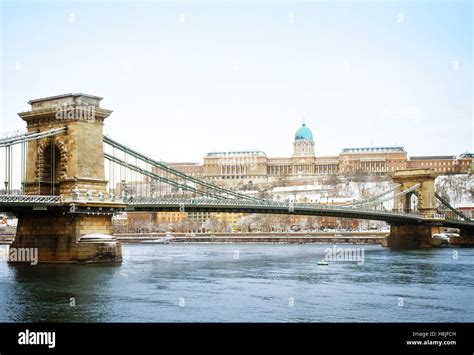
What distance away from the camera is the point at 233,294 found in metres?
27.4

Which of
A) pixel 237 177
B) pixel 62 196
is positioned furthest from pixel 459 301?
pixel 237 177

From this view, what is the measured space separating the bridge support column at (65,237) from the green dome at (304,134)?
464ft

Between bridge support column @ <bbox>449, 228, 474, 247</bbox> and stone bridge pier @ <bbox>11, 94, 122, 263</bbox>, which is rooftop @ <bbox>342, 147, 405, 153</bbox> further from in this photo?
stone bridge pier @ <bbox>11, 94, 122, 263</bbox>

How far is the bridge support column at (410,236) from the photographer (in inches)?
2635

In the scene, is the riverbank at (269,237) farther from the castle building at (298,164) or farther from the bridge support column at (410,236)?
the castle building at (298,164)

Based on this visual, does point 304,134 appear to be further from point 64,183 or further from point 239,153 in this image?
point 64,183

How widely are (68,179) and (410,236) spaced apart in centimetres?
3908

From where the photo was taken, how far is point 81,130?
119 feet

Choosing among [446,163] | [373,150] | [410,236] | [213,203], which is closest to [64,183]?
[213,203]

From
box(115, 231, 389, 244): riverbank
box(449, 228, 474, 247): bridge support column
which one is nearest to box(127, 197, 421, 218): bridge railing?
box(449, 228, 474, 247): bridge support column

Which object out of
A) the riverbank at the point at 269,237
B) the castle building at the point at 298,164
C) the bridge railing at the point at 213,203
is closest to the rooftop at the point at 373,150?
the castle building at the point at 298,164

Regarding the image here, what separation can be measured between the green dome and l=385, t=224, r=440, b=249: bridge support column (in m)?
108
